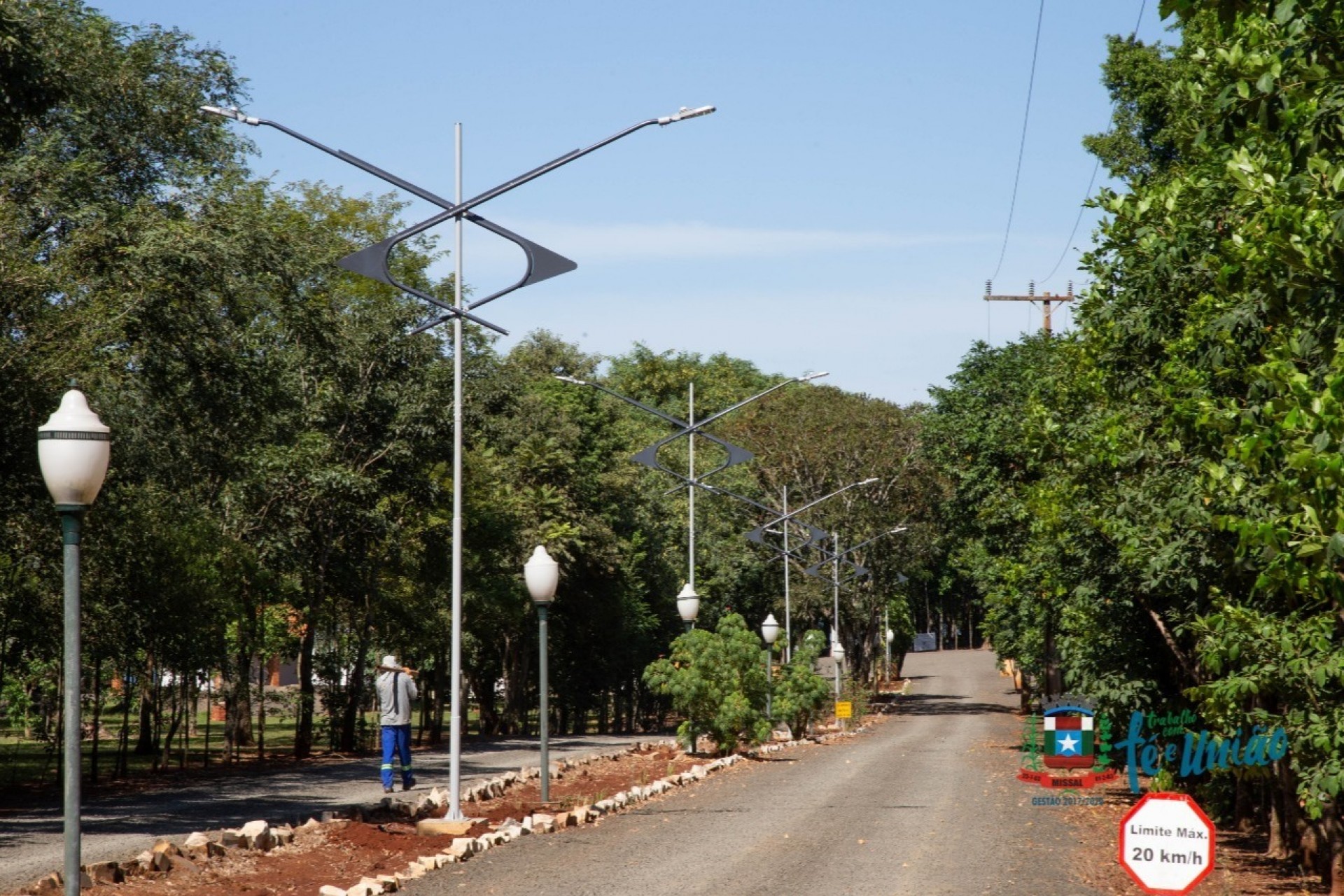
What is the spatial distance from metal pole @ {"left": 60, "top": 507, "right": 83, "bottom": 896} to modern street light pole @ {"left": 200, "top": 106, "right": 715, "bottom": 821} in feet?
27.4

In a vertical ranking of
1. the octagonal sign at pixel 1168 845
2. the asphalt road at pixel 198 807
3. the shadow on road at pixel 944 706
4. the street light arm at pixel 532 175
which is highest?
the street light arm at pixel 532 175

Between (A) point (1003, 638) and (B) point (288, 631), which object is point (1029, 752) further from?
(A) point (1003, 638)

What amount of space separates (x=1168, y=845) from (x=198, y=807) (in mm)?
15718

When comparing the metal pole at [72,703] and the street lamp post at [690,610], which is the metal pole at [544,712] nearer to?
the street lamp post at [690,610]

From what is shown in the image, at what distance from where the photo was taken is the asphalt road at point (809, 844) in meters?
12.8

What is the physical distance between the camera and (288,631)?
4075cm

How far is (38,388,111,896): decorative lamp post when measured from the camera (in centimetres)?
764

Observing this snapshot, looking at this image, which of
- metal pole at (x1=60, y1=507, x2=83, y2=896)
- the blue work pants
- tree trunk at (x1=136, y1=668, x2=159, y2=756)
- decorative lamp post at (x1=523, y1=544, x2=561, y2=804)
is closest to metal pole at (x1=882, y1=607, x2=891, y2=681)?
tree trunk at (x1=136, y1=668, x2=159, y2=756)

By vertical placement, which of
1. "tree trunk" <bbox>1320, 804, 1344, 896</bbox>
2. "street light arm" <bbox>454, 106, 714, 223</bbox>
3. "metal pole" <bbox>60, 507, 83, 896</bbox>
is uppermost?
"street light arm" <bbox>454, 106, 714, 223</bbox>

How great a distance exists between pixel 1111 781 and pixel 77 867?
19.2m

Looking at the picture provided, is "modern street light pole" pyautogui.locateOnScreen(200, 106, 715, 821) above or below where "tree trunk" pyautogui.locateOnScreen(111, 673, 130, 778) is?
above

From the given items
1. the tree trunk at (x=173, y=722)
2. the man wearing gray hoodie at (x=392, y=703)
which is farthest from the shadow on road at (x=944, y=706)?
the man wearing gray hoodie at (x=392, y=703)

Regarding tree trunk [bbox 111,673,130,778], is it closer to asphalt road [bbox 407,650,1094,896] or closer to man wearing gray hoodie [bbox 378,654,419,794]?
man wearing gray hoodie [bbox 378,654,419,794]

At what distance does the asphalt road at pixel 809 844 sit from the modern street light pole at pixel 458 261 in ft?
5.78
